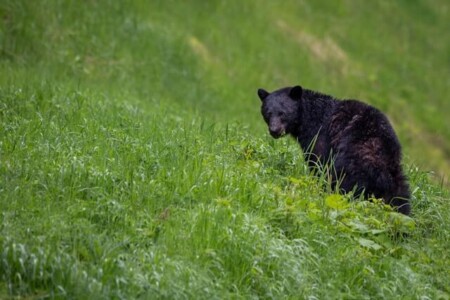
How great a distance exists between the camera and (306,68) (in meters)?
22.7

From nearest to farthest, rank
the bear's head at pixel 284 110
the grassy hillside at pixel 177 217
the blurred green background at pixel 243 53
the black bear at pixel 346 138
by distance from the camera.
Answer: the grassy hillside at pixel 177 217 < the black bear at pixel 346 138 < the bear's head at pixel 284 110 < the blurred green background at pixel 243 53

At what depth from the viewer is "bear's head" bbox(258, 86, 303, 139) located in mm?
9633

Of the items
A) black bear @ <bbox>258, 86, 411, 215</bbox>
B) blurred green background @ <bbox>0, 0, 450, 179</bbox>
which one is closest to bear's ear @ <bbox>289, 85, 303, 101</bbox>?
black bear @ <bbox>258, 86, 411, 215</bbox>

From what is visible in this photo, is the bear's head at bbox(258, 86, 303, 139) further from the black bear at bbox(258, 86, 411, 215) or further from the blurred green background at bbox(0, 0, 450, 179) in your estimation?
the blurred green background at bbox(0, 0, 450, 179)

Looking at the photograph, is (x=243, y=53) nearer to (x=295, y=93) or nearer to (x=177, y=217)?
(x=295, y=93)

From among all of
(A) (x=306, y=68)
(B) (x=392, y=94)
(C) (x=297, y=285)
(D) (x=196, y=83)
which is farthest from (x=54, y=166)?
(B) (x=392, y=94)

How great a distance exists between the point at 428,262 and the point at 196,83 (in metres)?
12.7

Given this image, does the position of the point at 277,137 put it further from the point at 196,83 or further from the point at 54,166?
the point at 196,83

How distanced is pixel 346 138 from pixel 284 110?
4.25ft

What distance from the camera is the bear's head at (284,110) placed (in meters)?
9.63

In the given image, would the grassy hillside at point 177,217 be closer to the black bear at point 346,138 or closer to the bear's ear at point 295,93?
the black bear at point 346,138

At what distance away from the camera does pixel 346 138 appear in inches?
339

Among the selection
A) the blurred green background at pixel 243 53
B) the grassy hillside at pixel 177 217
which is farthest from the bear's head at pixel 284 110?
the blurred green background at pixel 243 53

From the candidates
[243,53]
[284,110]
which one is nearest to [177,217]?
[284,110]
